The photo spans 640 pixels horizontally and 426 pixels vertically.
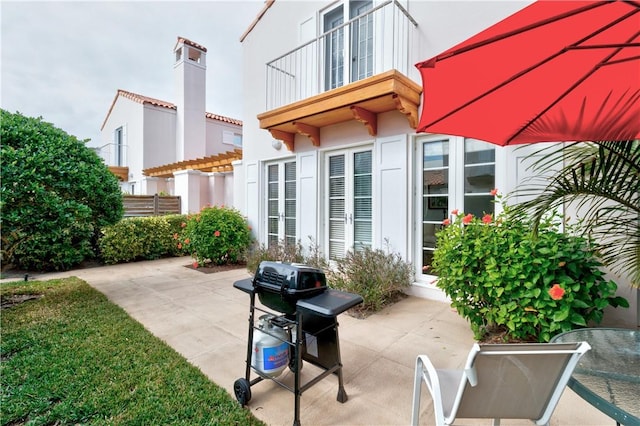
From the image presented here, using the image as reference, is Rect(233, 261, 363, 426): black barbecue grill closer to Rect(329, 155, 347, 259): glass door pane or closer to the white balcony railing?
Rect(329, 155, 347, 259): glass door pane

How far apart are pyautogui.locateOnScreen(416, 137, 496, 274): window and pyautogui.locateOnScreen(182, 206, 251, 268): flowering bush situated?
14.5 feet

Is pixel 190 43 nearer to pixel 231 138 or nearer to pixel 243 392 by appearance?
pixel 231 138

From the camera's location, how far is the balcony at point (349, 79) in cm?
448

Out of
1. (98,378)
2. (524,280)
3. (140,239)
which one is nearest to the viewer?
(98,378)

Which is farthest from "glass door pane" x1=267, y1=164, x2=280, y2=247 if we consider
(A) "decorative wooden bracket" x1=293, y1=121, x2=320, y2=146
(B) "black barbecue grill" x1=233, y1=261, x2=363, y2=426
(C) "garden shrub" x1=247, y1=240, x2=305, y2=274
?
(B) "black barbecue grill" x1=233, y1=261, x2=363, y2=426

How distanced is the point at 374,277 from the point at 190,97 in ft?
41.9

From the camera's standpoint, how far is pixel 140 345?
A: 3.11m

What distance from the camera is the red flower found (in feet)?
8.50

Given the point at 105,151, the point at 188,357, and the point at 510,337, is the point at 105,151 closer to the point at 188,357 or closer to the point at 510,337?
the point at 188,357

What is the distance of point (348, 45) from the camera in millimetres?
5633

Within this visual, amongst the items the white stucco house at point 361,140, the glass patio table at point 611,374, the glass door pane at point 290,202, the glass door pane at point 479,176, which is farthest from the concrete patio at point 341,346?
the glass door pane at point 290,202

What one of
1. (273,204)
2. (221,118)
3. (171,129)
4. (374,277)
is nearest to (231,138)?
(221,118)

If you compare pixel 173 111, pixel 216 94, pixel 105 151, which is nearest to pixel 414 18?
pixel 173 111

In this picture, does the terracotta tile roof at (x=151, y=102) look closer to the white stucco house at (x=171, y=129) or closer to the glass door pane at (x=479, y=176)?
the white stucco house at (x=171, y=129)
